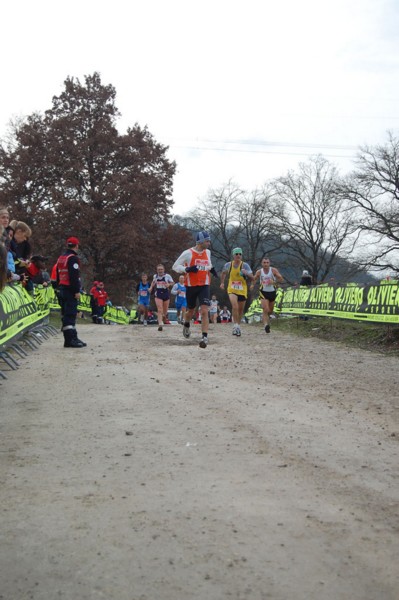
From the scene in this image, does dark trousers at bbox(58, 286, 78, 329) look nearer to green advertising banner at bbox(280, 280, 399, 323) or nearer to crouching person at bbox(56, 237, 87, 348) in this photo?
crouching person at bbox(56, 237, 87, 348)

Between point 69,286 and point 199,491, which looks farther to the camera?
point 69,286

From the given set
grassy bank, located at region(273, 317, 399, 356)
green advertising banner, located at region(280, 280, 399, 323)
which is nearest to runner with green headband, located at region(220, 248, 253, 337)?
grassy bank, located at region(273, 317, 399, 356)

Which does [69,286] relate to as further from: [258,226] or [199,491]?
[258,226]

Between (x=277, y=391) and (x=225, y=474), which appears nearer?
(x=225, y=474)

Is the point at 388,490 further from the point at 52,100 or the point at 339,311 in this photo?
the point at 52,100

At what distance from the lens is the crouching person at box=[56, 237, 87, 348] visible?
11.2 metres

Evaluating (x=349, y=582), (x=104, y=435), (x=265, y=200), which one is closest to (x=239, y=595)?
(x=349, y=582)

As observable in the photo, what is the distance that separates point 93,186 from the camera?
35.4 metres

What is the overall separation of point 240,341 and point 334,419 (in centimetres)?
736

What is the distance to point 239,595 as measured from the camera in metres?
2.29

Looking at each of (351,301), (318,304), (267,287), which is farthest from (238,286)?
(318,304)

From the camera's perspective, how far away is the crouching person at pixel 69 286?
11188 mm

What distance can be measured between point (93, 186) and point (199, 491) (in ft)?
110

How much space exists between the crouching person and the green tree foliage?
72.7ft
